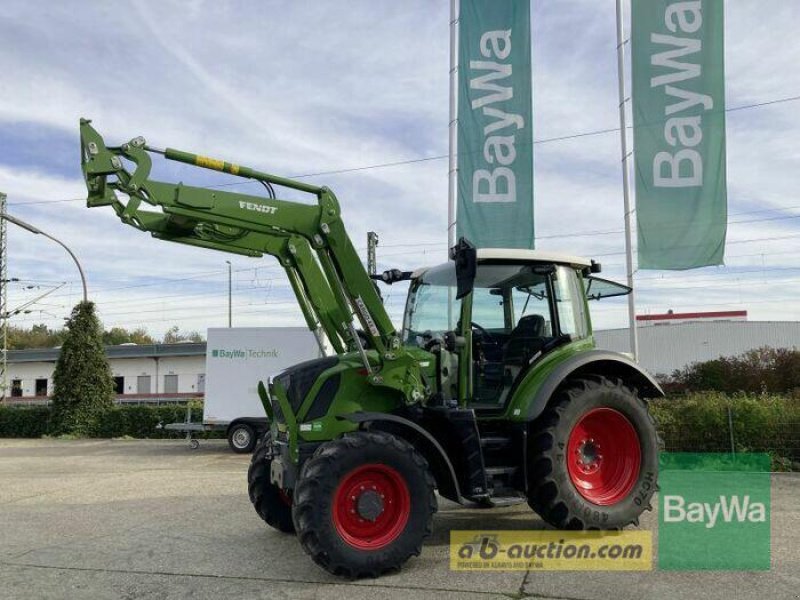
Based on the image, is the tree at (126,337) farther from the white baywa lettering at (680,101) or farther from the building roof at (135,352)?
the white baywa lettering at (680,101)

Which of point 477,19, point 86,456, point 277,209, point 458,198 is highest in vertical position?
point 477,19

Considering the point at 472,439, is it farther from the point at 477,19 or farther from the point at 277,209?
the point at 477,19

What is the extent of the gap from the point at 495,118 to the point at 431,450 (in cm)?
910

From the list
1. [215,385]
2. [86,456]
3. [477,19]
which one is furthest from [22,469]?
[477,19]

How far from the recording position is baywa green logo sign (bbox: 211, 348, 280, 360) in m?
16.7

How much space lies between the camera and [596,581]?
15.9ft

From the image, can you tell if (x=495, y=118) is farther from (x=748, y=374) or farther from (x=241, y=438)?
(x=748, y=374)

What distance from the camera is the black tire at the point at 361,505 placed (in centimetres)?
480

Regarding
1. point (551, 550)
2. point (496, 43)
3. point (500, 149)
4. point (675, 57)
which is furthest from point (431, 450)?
point (496, 43)

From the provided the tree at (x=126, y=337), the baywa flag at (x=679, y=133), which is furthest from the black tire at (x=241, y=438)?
the tree at (x=126, y=337)

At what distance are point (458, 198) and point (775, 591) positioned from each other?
31.7 ft

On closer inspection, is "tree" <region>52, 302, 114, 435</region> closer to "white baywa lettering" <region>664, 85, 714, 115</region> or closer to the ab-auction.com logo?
"white baywa lettering" <region>664, 85, 714, 115</region>

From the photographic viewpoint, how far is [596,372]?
6.43 meters

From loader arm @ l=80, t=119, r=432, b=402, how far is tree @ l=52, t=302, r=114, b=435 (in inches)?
693
